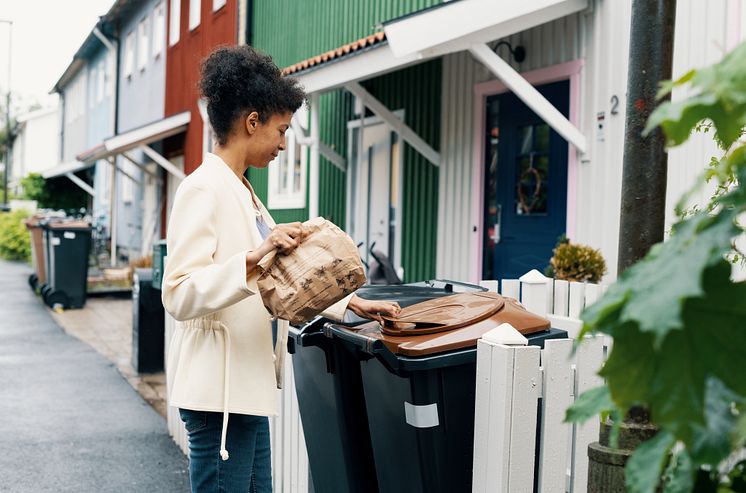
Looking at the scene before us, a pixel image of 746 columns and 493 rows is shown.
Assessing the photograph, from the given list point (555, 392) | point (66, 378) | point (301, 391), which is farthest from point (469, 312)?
point (66, 378)

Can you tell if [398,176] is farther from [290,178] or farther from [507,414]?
[507,414]

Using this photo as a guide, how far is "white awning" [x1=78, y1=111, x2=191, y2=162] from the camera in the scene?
1734 centimetres

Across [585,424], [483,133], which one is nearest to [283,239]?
[585,424]

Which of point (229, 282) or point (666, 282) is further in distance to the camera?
point (229, 282)

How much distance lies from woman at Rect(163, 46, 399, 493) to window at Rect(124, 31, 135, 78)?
23.1 m

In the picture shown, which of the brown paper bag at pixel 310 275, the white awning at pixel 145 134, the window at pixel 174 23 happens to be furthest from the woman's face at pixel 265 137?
the window at pixel 174 23

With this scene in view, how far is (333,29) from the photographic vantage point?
11.4 meters

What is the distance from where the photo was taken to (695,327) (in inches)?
34.5

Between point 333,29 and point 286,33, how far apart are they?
2.14 metres

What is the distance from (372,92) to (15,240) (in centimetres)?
2179

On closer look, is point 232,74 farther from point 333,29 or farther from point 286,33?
point 286,33

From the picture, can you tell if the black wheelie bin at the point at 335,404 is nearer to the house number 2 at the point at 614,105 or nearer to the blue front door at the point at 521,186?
the house number 2 at the point at 614,105

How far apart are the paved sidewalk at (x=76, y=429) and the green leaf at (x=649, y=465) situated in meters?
4.56

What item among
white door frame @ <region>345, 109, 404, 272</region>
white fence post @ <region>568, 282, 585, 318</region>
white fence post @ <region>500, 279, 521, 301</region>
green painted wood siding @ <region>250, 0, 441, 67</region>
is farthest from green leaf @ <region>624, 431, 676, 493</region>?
green painted wood siding @ <region>250, 0, 441, 67</region>
